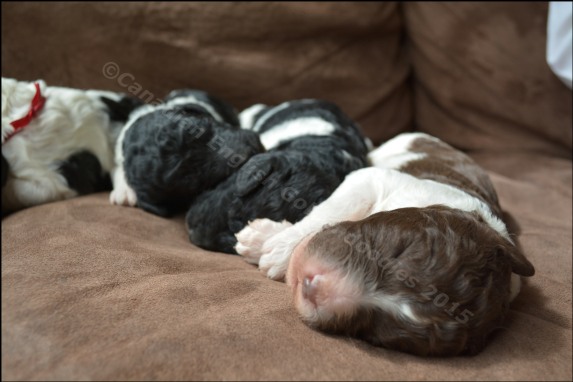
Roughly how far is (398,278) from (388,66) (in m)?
2.71

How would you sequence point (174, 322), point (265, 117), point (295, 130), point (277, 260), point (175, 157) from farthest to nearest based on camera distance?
point (265, 117) < point (295, 130) < point (175, 157) < point (277, 260) < point (174, 322)

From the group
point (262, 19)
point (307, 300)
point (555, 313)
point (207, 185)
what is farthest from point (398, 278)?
point (262, 19)

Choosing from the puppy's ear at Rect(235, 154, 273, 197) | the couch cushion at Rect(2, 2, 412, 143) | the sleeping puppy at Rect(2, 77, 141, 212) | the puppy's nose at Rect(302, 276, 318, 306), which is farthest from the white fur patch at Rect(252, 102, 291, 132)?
the puppy's nose at Rect(302, 276, 318, 306)

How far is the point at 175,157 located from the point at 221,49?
4.56ft

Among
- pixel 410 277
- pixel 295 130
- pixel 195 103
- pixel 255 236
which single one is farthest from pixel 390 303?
pixel 195 103

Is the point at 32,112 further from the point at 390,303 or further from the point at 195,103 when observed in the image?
the point at 390,303

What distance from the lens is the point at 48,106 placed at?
2838 millimetres

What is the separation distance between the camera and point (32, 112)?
2738 millimetres

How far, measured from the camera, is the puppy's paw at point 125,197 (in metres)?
2.65

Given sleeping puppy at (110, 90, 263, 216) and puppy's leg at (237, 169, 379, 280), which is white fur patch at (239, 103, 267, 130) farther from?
puppy's leg at (237, 169, 379, 280)

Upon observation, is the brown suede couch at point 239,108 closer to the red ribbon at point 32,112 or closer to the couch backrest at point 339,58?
the couch backrest at point 339,58

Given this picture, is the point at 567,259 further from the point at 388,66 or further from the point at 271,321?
the point at 388,66

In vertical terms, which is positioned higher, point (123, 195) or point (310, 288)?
point (310, 288)

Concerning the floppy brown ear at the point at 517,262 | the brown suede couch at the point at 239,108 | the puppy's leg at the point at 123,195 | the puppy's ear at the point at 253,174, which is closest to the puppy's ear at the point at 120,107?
the brown suede couch at the point at 239,108
